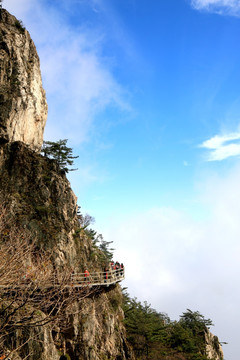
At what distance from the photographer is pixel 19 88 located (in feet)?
118

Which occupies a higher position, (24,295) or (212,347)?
(24,295)

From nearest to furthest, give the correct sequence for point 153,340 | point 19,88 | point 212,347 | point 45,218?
1. point 153,340
2. point 45,218
3. point 19,88
4. point 212,347

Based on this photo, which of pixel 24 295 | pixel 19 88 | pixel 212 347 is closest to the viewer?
pixel 24 295

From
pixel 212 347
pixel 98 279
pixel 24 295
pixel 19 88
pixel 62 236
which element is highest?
pixel 19 88

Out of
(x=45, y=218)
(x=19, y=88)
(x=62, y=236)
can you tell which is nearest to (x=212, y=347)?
(x=62, y=236)

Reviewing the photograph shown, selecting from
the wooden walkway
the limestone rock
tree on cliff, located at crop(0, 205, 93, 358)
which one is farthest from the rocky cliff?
tree on cliff, located at crop(0, 205, 93, 358)

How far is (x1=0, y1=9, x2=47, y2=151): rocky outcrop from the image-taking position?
33.4 m

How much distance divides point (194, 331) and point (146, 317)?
16069 mm

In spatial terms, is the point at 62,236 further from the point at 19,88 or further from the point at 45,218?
the point at 19,88

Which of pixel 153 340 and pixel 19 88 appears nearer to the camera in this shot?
pixel 153 340

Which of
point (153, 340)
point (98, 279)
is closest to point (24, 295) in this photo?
point (98, 279)

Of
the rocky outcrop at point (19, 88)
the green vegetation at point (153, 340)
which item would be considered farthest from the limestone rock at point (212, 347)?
the rocky outcrop at point (19, 88)

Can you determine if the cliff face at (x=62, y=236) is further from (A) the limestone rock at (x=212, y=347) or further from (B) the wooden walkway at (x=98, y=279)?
(A) the limestone rock at (x=212, y=347)

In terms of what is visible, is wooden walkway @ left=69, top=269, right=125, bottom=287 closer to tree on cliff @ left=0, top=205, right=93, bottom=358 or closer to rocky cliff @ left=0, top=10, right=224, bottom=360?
rocky cliff @ left=0, top=10, right=224, bottom=360
